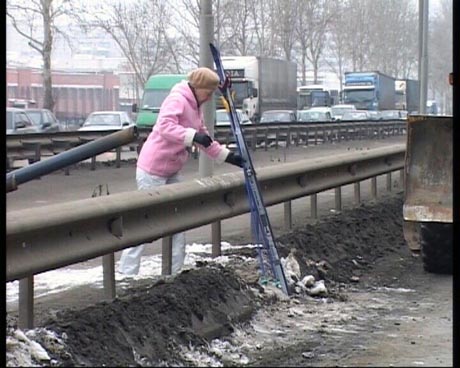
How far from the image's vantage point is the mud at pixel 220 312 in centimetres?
605

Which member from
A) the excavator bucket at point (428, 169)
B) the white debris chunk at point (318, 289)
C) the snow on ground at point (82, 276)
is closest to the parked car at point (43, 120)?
the snow on ground at point (82, 276)

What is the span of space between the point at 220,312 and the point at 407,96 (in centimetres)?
6060

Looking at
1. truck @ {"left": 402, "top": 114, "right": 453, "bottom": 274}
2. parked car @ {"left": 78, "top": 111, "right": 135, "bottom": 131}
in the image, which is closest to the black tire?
truck @ {"left": 402, "top": 114, "right": 453, "bottom": 274}

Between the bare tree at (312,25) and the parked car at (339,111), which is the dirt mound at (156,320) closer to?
the bare tree at (312,25)

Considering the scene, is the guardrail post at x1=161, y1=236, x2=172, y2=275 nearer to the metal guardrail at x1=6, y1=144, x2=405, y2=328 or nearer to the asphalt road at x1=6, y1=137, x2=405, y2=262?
the metal guardrail at x1=6, y1=144, x2=405, y2=328

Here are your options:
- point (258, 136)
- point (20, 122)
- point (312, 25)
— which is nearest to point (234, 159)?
point (312, 25)

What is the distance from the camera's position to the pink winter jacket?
8.19 m

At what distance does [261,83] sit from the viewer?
1919 inches

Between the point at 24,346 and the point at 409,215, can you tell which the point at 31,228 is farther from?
the point at 409,215

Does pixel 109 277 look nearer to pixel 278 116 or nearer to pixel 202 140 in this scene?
pixel 202 140

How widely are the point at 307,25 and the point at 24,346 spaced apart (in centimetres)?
2045

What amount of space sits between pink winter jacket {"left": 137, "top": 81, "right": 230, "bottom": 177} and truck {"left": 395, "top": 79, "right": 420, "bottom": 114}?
178ft

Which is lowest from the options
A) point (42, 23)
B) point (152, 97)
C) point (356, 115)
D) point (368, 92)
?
point (356, 115)

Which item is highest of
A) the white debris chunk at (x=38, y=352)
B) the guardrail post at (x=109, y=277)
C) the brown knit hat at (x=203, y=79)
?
the brown knit hat at (x=203, y=79)
